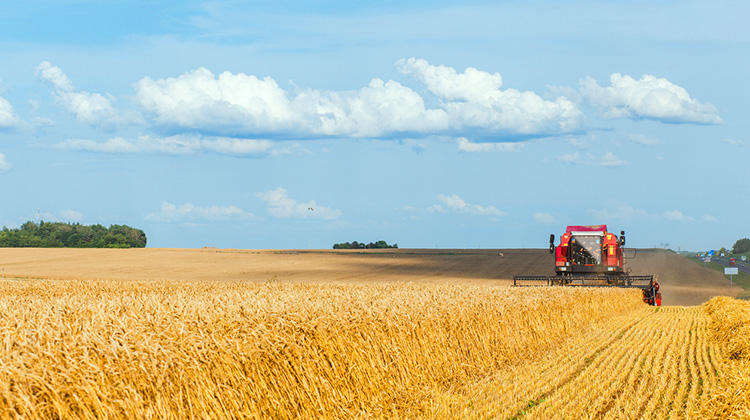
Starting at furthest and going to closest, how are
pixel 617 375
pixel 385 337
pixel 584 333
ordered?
pixel 584 333 → pixel 617 375 → pixel 385 337

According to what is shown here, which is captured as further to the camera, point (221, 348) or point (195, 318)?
point (195, 318)

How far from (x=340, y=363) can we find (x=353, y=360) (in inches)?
10.6

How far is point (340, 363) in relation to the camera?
307 inches

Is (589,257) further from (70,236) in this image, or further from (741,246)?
(741,246)

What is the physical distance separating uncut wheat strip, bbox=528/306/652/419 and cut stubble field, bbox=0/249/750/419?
4 centimetres

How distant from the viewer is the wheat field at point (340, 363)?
5195 millimetres

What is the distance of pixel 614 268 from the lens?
2931cm

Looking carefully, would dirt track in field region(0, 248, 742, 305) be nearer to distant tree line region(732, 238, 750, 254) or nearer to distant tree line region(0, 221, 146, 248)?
distant tree line region(0, 221, 146, 248)

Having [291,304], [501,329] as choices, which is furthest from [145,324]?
[501,329]

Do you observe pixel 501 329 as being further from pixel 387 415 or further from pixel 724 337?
pixel 724 337

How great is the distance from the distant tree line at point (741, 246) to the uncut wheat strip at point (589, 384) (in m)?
200

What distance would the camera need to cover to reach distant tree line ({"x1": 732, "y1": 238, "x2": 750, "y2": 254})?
190 m

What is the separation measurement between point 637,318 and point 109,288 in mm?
16280

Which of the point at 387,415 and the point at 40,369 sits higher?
the point at 40,369
